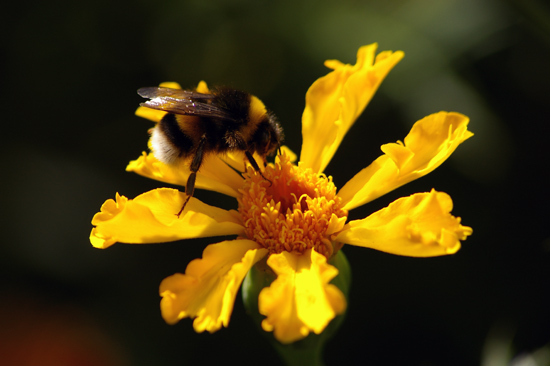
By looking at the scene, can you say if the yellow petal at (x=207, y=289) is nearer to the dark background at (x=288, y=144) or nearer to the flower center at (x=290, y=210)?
the flower center at (x=290, y=210)

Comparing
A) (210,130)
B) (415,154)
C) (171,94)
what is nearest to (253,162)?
(210,130)

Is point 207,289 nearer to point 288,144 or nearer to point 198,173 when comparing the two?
point 198,173
